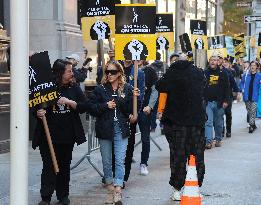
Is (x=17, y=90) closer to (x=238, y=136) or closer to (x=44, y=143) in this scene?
(x=44, y=143)

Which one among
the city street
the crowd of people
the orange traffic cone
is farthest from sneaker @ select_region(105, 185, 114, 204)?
the orange traffic cone

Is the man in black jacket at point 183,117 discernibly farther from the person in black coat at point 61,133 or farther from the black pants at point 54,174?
the black pants at point 54,174

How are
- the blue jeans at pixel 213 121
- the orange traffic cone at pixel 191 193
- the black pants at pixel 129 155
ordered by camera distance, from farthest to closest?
1. the blue jeans at pixel 213 121
2. the black pants at pixel 129 155
3. the orange traffic cone at pixel 191 193

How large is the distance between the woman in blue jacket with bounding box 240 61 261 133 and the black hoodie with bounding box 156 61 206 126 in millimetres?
8653

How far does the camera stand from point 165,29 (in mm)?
17297

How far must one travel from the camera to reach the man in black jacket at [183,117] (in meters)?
8.16

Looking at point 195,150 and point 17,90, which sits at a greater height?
point 17,90

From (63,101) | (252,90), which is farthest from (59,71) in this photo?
(252,90)

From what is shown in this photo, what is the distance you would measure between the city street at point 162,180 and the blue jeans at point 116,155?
13.8 inches

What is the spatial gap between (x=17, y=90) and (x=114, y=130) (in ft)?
9.70

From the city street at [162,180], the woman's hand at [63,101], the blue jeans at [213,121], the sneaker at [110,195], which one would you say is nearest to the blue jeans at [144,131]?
the city street at [162,180]

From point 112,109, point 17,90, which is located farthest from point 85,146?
point 17,90

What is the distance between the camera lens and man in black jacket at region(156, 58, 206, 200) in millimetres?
8164

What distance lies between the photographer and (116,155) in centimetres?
800
